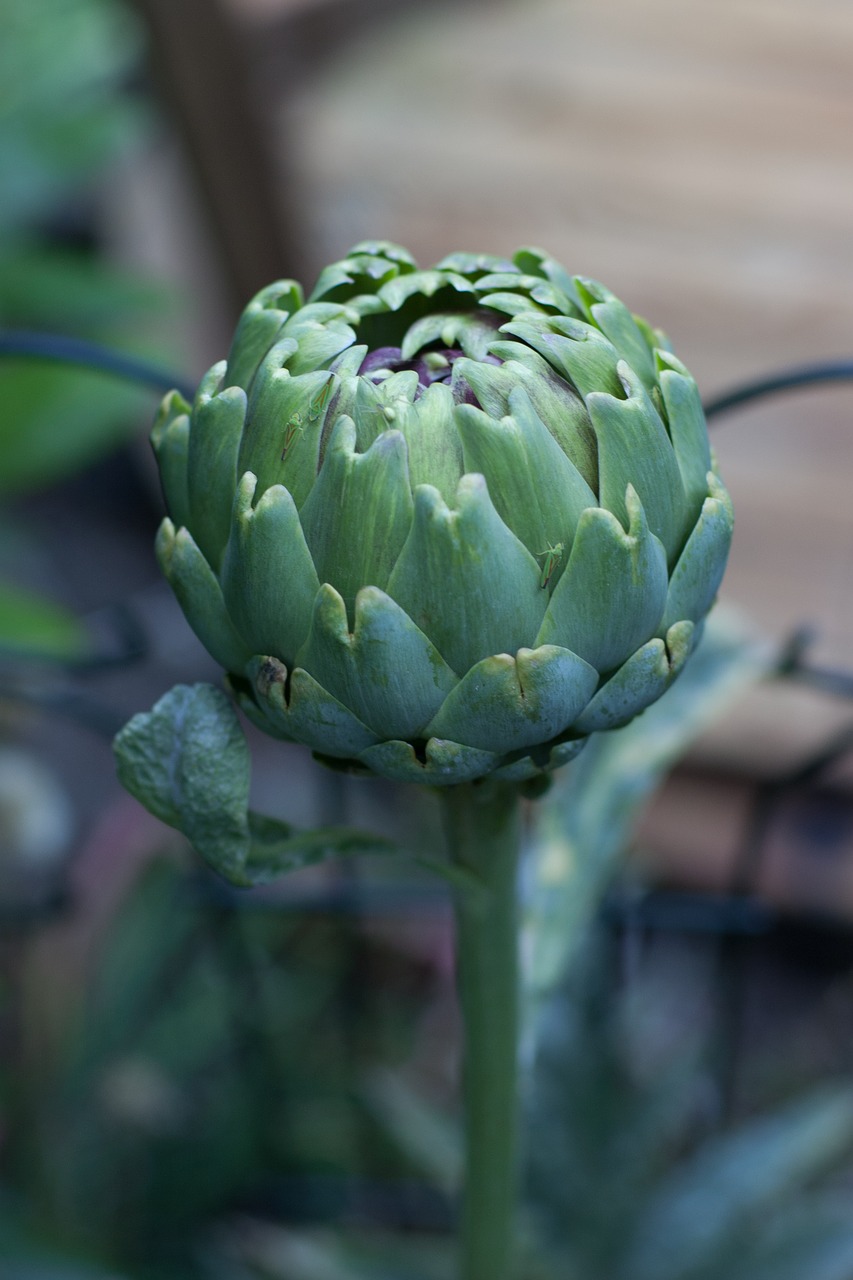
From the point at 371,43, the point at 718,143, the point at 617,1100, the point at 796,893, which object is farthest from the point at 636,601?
the point at 371,43

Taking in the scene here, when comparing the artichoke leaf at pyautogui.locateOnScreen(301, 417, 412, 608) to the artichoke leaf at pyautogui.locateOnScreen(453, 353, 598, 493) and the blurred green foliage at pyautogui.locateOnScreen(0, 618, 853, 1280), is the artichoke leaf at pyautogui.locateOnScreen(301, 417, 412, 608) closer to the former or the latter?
the artichoke leaf at pyautogui.locateOnScreen(453, 353, 598, 493)

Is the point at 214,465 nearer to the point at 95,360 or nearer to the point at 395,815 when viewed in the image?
the point at 95,360

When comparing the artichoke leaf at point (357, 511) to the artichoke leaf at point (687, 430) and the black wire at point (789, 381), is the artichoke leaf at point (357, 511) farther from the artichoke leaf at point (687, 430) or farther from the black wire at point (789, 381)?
the black wire at point (789, 381)

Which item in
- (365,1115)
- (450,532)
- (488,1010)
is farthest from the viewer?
(365,1115)

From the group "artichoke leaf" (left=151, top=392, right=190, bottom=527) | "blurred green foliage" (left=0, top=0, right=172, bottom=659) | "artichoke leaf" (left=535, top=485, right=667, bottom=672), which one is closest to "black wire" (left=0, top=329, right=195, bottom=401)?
"artichoke leaf" (left=151, top=392, right=190, bottom=527)

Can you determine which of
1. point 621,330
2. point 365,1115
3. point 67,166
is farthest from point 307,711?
point 67,166

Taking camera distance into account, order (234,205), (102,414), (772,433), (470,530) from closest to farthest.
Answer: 1. (470,530)
2. (102,414)
3. (772,433)
4. (234,205)

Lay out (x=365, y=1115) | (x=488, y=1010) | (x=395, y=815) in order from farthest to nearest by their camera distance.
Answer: (x=395, y=815) → (x=365, y=1115) → (x=488, y=1010)

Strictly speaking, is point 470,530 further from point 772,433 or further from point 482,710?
point 772,433
